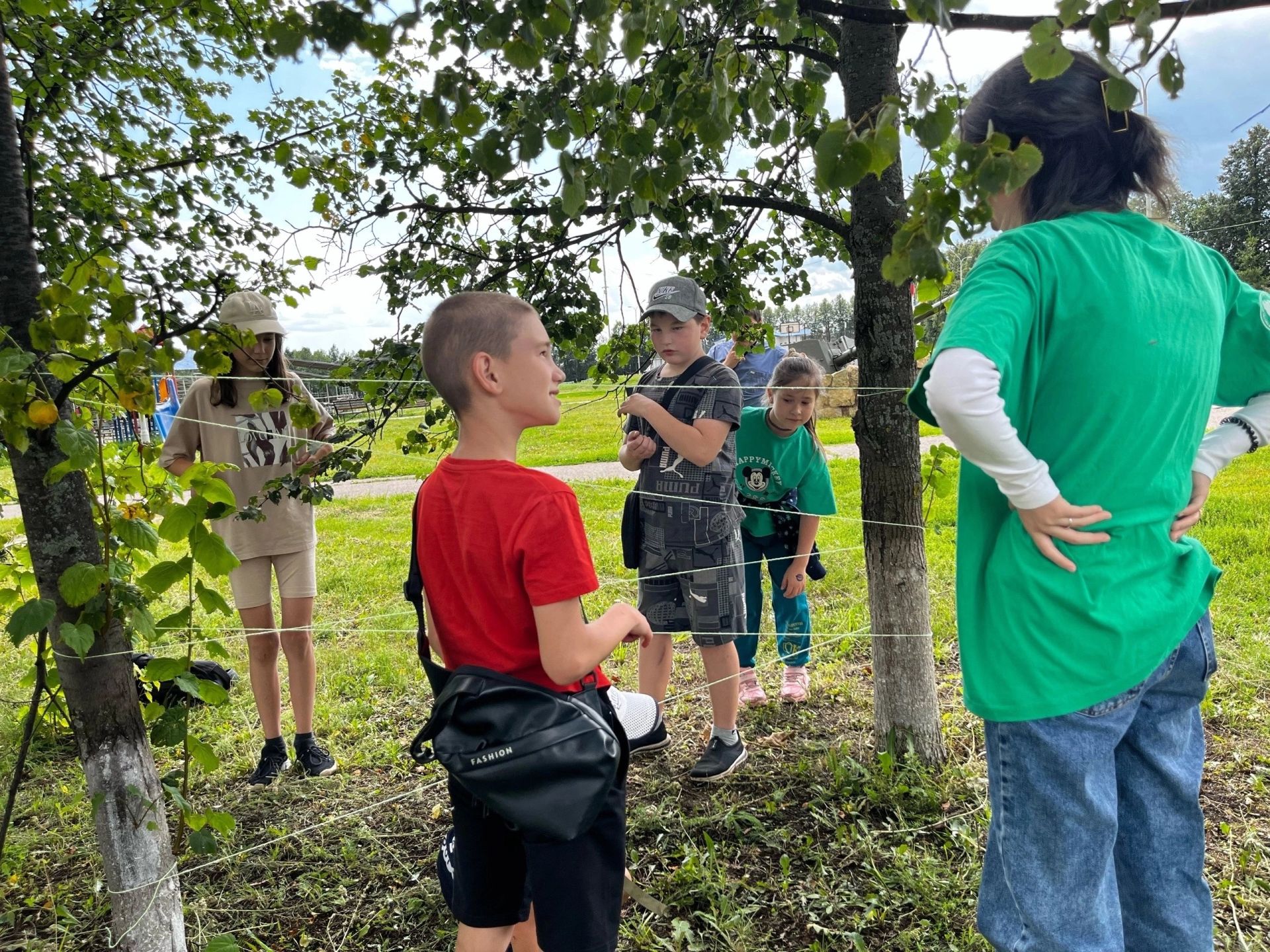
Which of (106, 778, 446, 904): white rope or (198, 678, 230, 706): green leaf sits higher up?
(198, 678, 230, 706): green leaf

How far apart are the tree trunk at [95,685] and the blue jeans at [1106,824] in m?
1.70

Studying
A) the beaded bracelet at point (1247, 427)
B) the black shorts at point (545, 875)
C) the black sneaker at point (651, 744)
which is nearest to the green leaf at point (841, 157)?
the beaded bracelet at point (1247, 427)

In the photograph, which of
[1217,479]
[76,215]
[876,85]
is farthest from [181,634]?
[1217,479]

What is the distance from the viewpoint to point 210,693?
5.46 ft

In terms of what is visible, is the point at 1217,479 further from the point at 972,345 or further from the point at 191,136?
the point at 191,136

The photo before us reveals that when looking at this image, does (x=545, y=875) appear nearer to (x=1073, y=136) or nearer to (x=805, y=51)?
A: (x=1073, y=136)

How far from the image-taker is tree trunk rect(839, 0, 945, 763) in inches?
90.8

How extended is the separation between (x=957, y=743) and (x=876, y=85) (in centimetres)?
212

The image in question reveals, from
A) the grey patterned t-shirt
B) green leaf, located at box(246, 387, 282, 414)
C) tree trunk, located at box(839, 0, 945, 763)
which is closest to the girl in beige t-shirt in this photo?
green leaf, located at box(246, 387, 282, 414)

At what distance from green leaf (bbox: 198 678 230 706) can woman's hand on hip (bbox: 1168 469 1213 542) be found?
5.81 feet

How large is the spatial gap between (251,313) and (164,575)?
1371 mm

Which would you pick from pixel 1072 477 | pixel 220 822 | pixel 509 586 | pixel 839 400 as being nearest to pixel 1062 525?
pixel 1072 477

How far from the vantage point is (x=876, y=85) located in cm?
229

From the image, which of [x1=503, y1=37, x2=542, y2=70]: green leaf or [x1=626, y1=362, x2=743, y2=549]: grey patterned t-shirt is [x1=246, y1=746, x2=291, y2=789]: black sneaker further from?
[x1=503, y1=37, x2=542, y2=70]: green leaf
